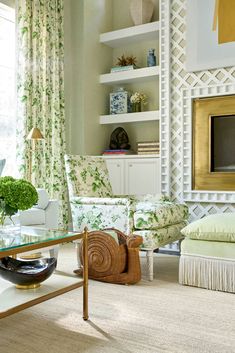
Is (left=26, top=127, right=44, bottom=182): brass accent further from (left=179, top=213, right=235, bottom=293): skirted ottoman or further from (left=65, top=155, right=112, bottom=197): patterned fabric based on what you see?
(left=179, top=213, right=235, bottom=293): skirted ottoman

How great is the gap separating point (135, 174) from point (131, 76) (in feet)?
3.82

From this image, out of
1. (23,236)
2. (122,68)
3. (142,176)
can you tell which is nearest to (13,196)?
(23,236)

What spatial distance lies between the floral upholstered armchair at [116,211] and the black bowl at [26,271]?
945mm

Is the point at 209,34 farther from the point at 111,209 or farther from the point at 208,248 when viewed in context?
the point at 208,248

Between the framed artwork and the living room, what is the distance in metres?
0.01

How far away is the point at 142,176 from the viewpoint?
4.36 m

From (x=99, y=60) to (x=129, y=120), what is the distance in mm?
896

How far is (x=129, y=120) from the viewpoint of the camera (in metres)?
4.56

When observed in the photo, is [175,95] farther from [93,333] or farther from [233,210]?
[93,333]

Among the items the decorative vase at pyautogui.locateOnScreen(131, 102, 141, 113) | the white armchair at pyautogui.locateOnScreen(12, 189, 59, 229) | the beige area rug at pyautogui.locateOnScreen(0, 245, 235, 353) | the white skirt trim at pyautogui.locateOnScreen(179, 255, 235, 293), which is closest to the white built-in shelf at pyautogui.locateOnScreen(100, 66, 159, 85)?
the decorative vase at pyautogui.locateOnScreen(131, 102, 141, 113)

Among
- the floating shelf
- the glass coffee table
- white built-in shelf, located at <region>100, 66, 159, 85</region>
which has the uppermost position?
white built-in shelf, located at <region>100, 66, 159, 85</region>

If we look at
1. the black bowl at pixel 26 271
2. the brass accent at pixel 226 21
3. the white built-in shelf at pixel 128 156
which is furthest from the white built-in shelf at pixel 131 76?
the black bowl at pixel 26 271

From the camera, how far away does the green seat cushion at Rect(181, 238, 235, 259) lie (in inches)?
100

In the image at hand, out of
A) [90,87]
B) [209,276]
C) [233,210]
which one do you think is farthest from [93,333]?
[90,87]
